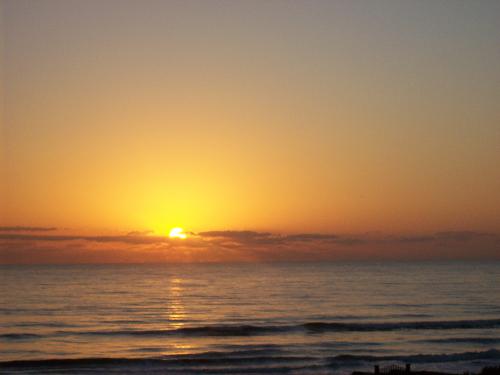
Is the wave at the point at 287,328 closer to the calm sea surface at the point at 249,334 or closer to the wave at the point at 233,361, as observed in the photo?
the calm sea surface at the point at 249,334

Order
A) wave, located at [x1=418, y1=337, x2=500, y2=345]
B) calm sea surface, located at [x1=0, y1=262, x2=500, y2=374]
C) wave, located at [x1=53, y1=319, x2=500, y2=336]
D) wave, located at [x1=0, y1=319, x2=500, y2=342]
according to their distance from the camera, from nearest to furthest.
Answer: calm sea surface, located at [x1=0, y1=262, x2=500, y2=374] < wave, located at [x1=418, y1=337, x2=500, y2=345] < wave, located at [x1=0, y1=319, x2=500, y2=342] < wave, located at [x1=53, y1=319, x2=500, y2=336]

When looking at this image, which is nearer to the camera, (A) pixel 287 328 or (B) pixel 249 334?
(B) pixel 249 334

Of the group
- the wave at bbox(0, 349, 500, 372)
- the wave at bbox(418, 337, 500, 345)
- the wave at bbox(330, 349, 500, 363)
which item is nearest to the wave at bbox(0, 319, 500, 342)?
the wave at bbox(418, 337, 500, 345)

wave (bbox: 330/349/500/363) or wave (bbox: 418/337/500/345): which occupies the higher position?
wave (bbox: 330/349/500/363)

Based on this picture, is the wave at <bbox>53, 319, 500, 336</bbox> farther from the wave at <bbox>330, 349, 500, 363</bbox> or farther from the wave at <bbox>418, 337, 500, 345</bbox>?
the wave at <bbox>330, 349, 500, 363</bbox>

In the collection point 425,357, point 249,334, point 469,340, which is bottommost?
point 249,334

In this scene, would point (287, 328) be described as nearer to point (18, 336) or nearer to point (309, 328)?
point (309, 328)

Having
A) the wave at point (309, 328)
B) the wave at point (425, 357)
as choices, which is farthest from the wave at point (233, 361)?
the wave at point (309, 328)

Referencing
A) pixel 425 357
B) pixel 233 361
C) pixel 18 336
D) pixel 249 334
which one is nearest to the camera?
pixel 425 357

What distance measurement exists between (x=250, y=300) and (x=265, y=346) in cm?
3328

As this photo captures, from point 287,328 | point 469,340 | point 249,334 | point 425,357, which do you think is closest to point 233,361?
point 249,334

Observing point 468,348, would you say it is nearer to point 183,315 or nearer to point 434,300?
point 183,315

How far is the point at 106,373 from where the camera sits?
32469 mm

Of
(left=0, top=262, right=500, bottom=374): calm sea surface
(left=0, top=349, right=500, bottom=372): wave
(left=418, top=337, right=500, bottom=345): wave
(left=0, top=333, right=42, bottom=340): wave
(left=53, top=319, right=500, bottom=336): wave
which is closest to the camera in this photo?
(left=0, top=349, right=500, bottom=372): wave
